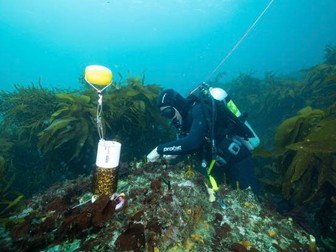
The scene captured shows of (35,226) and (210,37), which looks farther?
(210,37)

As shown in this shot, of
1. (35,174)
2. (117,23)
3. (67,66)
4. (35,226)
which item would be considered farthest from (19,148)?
(67,66)

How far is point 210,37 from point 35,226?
391 ft

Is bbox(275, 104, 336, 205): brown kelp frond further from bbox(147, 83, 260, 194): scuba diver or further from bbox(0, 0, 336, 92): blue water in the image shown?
bbox(0, 0, 336, 92): blue water

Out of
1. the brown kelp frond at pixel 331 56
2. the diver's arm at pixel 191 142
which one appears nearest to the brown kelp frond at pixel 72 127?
the diver's arm at pixel 191 142

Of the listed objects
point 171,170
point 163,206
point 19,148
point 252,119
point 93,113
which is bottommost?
point 163,206

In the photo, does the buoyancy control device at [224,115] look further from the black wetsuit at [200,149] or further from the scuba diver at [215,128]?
the black wetsuit at [200,149]

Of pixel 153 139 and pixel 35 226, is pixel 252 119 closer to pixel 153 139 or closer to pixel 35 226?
pixel 153 139

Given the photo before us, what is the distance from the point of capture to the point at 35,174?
215 inches

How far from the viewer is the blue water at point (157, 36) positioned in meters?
75.6

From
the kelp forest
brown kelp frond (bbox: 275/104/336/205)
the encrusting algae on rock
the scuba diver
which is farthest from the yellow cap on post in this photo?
brown kelp frond (bbox: 275/104/336/205)

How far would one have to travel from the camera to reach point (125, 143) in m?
5.25

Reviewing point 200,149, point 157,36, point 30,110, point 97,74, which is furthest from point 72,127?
point 157,36

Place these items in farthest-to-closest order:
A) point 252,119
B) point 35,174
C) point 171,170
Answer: point 252,119 → point 35,174 → point 171,170

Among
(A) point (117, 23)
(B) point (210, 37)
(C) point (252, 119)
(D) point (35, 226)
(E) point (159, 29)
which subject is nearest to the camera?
(D) point (35, 226)
